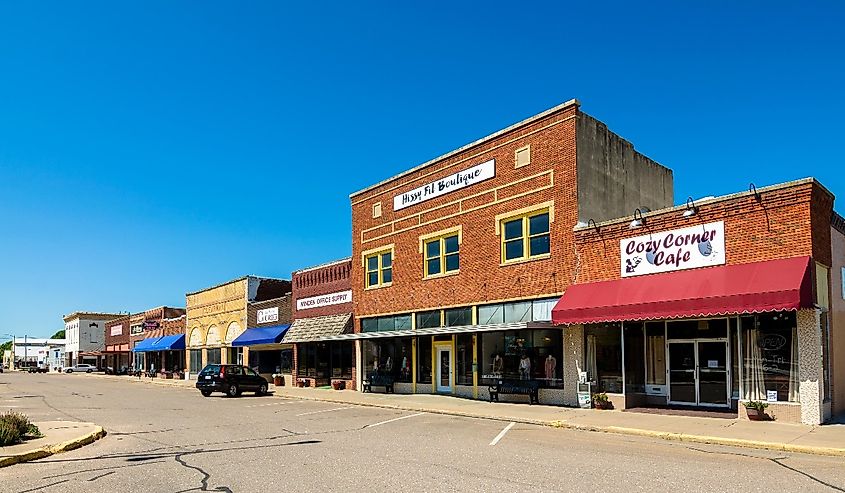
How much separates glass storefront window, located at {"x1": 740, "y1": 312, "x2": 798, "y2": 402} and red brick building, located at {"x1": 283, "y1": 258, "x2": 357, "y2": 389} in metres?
18.1

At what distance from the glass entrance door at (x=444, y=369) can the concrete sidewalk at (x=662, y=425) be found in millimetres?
2081

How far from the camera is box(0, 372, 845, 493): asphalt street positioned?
9.88m

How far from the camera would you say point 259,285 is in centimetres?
4559

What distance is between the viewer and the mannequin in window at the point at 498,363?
2541cm

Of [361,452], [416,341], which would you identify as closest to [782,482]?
[361,452]

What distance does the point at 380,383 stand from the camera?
30.9 metres

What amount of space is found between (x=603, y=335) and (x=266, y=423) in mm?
10136

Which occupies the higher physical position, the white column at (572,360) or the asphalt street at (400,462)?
the white column at (572,360)

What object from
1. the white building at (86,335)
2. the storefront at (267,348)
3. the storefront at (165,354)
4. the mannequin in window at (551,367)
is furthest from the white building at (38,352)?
the mannequin in window at (551,367)

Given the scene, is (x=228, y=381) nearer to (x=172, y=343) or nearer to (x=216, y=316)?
(x=216, y=316)

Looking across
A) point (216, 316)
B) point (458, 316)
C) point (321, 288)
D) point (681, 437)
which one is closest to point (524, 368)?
point (458, 316)

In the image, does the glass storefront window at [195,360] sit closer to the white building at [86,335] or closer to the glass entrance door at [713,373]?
the glass entrance door at [713,373]

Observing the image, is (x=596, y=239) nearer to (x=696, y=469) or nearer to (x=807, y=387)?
(x=807, y=387)

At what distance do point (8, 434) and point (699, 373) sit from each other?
651 inches
